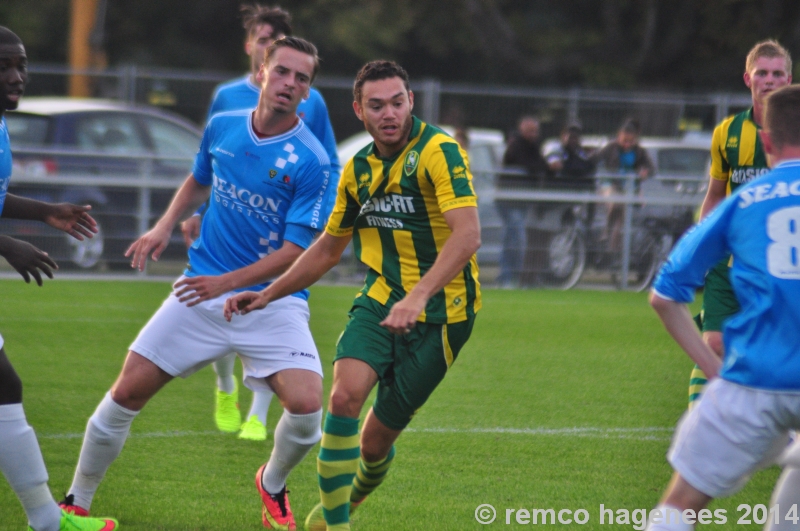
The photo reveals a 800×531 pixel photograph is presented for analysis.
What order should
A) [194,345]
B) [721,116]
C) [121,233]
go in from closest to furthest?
[194,345]
[121,233]
[721,116]

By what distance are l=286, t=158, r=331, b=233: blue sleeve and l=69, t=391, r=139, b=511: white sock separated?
1123 mm

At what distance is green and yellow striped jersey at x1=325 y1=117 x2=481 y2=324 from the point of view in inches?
185

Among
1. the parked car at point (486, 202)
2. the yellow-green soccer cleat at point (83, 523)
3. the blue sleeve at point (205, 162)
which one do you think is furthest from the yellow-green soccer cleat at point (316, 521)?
the parked car at point (486, 202)

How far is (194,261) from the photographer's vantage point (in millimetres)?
5344

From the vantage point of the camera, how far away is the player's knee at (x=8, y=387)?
4.32 metres

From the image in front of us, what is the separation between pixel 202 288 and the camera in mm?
→ 4875

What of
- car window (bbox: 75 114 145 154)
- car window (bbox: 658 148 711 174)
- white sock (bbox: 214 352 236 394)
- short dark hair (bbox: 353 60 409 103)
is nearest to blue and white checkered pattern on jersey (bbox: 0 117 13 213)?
short dark hair (bbox: 353 60 409 103)

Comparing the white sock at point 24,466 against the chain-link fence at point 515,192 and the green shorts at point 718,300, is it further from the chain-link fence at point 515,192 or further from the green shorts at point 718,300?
the chain-link fence at point 515,192

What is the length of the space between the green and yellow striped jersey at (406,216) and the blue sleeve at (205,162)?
35.5 inches

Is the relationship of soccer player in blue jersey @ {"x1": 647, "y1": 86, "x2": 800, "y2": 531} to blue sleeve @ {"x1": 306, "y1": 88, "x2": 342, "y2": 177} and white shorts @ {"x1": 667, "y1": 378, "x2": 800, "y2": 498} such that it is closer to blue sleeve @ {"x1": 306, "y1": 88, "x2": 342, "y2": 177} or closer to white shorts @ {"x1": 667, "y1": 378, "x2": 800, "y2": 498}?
white shorts @ {"x1": 667, "y1": 378, "x2": 800, "y2": 498}

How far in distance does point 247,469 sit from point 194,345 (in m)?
1.27

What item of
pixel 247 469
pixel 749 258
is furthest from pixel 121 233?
pixel 749 258

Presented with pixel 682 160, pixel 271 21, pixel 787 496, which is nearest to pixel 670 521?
pixel 787 496

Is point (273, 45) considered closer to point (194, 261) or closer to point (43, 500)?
point (194, 261)
